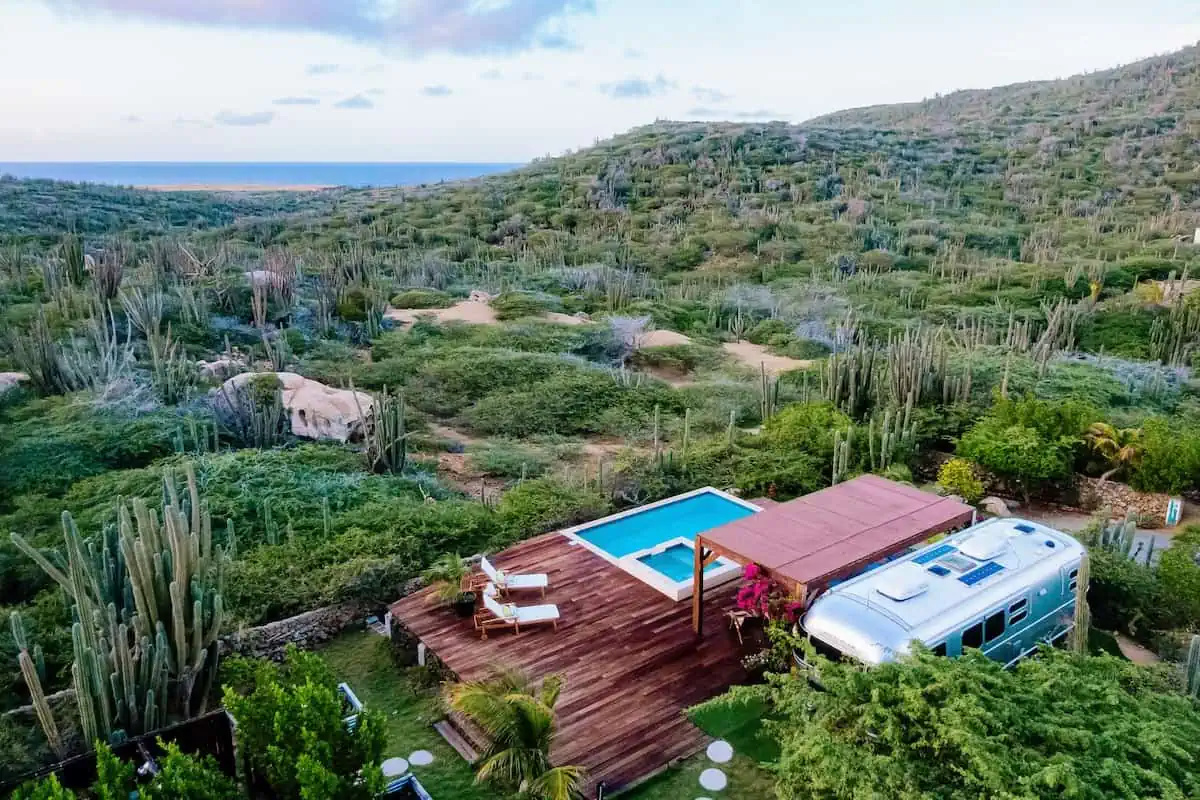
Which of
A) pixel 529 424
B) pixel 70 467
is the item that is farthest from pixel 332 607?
pixel 529 424

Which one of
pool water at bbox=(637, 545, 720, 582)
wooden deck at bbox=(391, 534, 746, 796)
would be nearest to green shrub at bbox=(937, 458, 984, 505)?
pool water at bbox=(637, 545, 720, 582)

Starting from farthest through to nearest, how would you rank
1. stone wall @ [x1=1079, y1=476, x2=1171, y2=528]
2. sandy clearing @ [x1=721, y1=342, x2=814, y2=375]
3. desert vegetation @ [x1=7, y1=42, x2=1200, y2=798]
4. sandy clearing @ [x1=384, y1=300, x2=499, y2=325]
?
1. sandy clearing @ [x1=384, y1=300, x2=499, y2=325]
2. sandy clearing @ [x1=721, y1=342, x2=814, y2=375]
3. stone wall @ [x1=1079, y1=476, x2=1171, y2=528]
4. desert vegetation @ [x1=7, y1=42, x2=1200, y2=798]

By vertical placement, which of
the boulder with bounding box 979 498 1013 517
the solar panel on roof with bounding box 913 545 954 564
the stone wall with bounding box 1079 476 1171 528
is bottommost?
the stone wall with bounding box 1079 476 1171 528

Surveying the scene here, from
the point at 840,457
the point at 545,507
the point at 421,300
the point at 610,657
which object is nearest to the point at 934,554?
the point at 610,657

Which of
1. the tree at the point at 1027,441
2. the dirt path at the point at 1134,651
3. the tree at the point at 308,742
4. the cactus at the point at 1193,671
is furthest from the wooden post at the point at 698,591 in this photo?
the tree at the point at 1027,441

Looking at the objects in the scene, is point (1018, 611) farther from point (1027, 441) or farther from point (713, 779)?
point (1027, 441)

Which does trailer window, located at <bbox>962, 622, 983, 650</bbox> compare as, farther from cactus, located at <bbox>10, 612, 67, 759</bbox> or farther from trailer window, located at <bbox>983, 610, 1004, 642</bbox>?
cactus, located at <bbox>10, 612, 67, 759</bbox>
